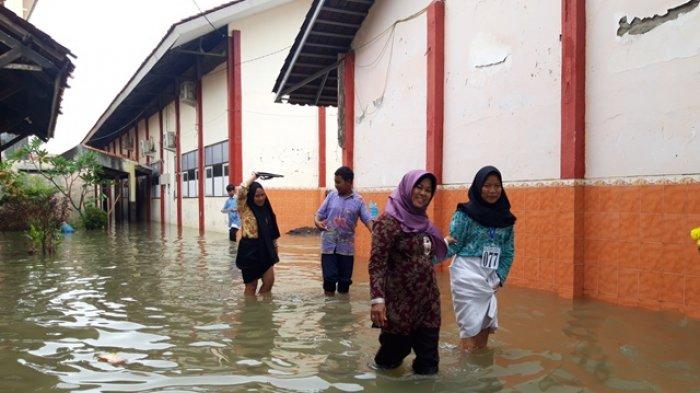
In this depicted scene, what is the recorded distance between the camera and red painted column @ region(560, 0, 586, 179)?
19.7ft

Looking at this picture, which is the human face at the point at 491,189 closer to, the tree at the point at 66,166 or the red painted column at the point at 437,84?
the red painted column at the point at 437,84

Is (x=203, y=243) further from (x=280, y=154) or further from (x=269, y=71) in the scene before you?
(x=269, y=71)

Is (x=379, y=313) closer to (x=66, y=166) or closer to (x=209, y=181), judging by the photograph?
(x=209, y=181)

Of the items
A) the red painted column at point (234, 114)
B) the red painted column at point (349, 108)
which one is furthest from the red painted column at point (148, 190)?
the red painted column at point (349, 108)

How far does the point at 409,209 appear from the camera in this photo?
361 cm

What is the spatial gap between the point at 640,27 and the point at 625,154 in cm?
123

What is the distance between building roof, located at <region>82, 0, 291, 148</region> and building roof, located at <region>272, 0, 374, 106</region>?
5599 millimetres

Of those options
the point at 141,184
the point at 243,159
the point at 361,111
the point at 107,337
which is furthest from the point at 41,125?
the point at 141,184

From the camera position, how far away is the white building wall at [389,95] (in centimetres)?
896

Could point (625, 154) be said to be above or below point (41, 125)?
below

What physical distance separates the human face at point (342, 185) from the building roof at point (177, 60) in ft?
39.4

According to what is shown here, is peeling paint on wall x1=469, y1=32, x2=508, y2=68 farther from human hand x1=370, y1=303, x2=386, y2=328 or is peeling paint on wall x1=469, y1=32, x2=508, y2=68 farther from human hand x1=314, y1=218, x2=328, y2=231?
human hand x1=370, y1=303, x2=386, y2=328

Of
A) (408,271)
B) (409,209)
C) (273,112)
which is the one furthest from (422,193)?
(273,112)

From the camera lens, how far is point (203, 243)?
15.3 meters
